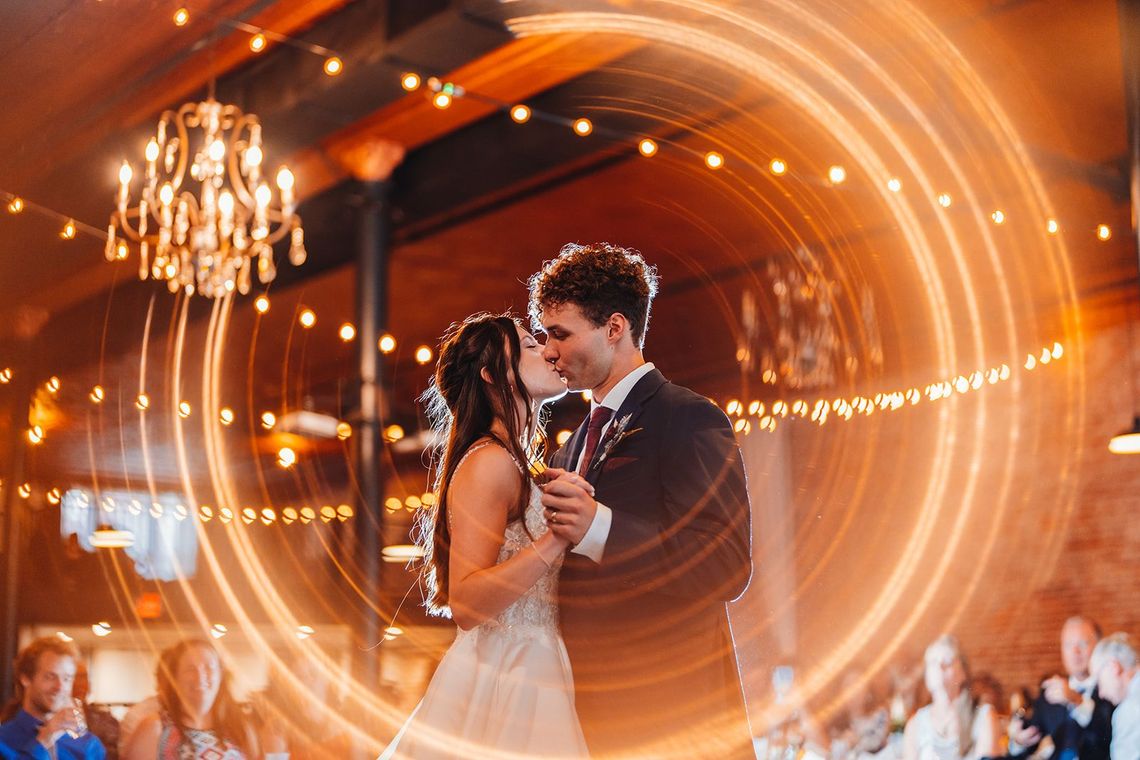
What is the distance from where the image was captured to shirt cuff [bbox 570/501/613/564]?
7.82 ft

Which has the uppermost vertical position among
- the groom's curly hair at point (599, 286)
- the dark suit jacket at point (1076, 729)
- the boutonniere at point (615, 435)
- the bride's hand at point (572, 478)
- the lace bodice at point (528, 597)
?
the groom's curly hair at point (599, 286)

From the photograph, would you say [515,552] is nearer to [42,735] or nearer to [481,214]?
[42,735]

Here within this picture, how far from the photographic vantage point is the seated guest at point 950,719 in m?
6.56

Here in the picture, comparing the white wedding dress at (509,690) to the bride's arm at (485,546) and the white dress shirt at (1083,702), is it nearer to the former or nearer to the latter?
the bride's arm at (485,546)

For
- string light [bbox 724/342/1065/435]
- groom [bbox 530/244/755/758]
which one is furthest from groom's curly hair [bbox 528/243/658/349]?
string light [bbox 724/342/1065/435]

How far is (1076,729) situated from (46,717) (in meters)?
4.96

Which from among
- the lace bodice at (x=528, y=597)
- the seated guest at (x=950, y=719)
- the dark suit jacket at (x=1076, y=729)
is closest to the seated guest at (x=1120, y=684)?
the dark suit jacket at (x=1076, y=729)

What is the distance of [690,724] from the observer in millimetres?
2531

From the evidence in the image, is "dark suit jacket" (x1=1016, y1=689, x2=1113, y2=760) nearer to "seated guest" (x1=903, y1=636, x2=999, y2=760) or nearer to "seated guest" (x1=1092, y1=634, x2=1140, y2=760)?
"seated guest" (x1=1092, y1=634, x2=1140, y2=760)

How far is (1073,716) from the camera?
6234mm

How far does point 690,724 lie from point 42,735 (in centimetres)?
417

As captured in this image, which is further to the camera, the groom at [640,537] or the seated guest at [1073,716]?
the seated guest at [1073,716]

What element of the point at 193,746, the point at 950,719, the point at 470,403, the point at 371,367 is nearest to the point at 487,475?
the point at 470,403

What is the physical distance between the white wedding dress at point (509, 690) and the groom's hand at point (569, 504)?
323 millimetres
